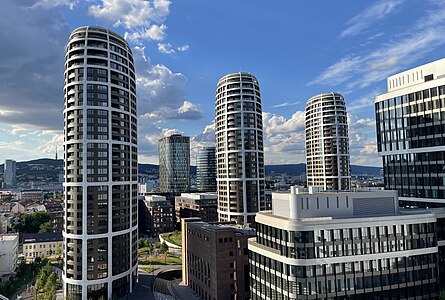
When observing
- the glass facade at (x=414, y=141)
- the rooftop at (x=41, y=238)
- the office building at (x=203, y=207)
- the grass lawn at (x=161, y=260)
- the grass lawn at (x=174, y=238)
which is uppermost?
the glass facade at (x=414, y=141)

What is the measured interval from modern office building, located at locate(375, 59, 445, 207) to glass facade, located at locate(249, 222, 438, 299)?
2187 cm

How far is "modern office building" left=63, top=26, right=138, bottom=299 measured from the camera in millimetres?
86875

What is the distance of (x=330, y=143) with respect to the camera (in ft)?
590

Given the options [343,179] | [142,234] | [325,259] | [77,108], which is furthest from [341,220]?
[142,234]

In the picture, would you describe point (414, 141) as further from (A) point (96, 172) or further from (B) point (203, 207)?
(B) point (203, 207)

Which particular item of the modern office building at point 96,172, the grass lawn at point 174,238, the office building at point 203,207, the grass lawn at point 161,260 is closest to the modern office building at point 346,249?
the modern office building at point 96,172

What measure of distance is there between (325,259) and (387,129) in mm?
47685

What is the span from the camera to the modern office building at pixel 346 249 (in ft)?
173

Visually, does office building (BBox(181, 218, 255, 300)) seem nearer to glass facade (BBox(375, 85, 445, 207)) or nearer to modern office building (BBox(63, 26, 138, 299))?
modern office building (BBox(63, 26, 138, 299))

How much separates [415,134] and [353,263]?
40.1m

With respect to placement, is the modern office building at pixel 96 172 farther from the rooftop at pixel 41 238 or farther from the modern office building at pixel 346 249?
the rooftop at pixel 41 238

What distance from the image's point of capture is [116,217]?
91.4 meters

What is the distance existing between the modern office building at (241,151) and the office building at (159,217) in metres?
54.9

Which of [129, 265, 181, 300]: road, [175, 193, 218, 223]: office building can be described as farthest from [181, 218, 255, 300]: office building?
[175, 193, 218, 223]: office building
